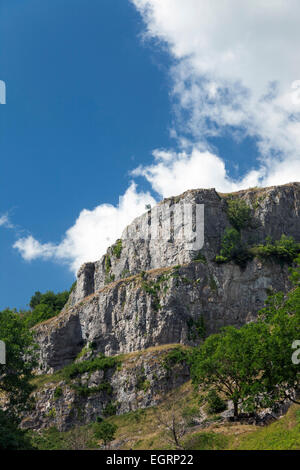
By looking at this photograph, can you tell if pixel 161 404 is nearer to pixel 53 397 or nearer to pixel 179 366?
pixel 179 366

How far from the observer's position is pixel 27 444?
1178 inches

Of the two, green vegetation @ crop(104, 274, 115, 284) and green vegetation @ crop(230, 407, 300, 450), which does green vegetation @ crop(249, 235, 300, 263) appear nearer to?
green vegetation @ crop(104, 274, 115, 284)

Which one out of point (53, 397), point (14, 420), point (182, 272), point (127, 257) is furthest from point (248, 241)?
point (14, 420)

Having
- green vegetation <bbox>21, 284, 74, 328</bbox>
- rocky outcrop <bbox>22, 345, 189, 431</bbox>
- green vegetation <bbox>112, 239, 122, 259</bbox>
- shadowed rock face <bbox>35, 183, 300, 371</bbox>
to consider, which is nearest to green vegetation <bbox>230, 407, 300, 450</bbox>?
rocky outcrop <bbox>22, 345, 189, 431</bbox>

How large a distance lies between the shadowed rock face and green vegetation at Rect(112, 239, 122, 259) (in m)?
0.23

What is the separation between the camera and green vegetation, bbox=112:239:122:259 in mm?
85100

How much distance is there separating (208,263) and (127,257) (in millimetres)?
17999

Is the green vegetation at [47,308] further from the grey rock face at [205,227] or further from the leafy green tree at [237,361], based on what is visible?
the leafy green tree at [237,361]

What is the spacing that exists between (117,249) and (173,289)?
22366 millimetres

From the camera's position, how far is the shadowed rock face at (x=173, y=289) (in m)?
66.0

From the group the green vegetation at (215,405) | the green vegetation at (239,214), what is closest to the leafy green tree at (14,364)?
the green vegetation at (215,405)

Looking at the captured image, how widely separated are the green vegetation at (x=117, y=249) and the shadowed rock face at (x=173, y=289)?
0.23 m

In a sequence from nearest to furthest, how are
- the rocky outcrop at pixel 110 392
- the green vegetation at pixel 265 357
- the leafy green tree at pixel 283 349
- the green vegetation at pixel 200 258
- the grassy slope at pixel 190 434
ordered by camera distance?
the leafy green tree at pixel 283 349, the green vegetation at pixel 265 357, the grassy slope at pixel 190 434, the rocky outcrop at pixel 110 392, the green vegetation at pixel 200 258

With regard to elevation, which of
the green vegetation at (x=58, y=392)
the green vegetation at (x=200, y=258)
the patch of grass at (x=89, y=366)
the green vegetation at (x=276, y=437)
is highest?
the green vegetation at (x=200, y=258)
